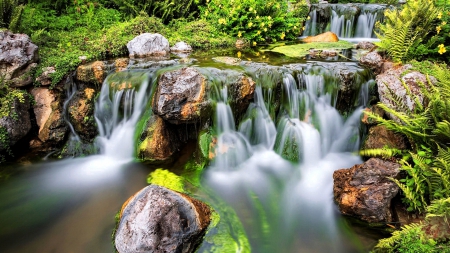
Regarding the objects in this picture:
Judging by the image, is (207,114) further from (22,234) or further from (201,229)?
(22,234)

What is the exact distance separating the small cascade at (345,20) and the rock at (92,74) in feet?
27.2

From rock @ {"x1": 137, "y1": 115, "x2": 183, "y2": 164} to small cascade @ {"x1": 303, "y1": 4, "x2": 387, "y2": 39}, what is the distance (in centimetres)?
828

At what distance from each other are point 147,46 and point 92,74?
7.93ft

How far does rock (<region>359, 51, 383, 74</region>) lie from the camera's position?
662cm

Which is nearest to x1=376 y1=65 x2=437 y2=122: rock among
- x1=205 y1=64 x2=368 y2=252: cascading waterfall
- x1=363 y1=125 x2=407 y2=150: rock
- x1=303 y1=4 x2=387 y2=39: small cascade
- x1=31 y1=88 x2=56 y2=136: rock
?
x1=363 y1=125 x2=407 y2=150: rock

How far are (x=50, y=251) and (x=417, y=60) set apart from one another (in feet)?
24.1

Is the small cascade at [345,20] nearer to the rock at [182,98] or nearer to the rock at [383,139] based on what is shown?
the rock at [383,139]

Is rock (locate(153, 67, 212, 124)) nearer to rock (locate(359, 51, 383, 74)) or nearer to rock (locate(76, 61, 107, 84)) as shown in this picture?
rock (locate(76, 61, 107, 84))

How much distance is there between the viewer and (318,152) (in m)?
5.78

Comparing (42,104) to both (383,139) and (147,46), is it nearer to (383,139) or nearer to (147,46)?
(147,46)

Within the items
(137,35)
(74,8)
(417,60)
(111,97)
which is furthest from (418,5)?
(74,8)

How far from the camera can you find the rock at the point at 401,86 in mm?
4834

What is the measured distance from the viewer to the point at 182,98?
544 cm

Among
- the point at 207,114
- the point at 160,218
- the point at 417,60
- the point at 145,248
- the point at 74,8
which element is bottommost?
A: the point at 145,248
